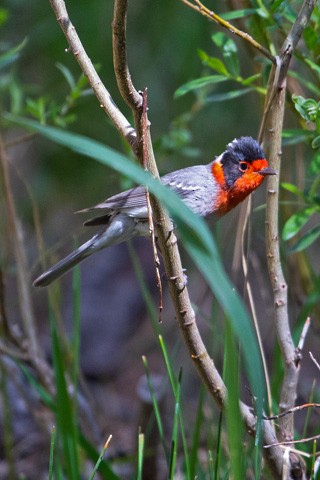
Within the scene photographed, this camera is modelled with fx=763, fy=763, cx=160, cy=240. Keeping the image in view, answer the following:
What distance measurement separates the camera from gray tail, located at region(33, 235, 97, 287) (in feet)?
10.9

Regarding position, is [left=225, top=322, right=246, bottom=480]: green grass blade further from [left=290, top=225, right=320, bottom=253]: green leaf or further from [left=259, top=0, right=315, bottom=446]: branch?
[left=290, top=225, right=320, bottom=253]: green leaf

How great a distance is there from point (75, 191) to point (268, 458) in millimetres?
3774

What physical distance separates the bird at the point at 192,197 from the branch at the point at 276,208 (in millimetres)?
813

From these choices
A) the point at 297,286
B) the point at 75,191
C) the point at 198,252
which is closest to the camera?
the point at 198,252

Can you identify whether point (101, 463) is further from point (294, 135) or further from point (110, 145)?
point (110, 145)

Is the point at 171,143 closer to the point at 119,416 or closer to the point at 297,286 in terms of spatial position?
the point at 297,286

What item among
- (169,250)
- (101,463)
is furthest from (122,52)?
(101,463)

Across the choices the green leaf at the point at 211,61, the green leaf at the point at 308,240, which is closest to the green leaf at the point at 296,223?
the green leaf at the point at 308,240

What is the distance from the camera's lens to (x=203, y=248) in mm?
1450

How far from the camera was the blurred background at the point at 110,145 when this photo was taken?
430 centimetres

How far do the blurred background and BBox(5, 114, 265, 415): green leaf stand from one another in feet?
6.58

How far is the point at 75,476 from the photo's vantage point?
2502 millimetres

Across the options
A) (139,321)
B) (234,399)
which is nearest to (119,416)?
(139,321)

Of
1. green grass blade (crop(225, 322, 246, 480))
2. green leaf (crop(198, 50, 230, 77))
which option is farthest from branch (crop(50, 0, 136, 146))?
green leaf (crop(198, 50, 230, 77))
